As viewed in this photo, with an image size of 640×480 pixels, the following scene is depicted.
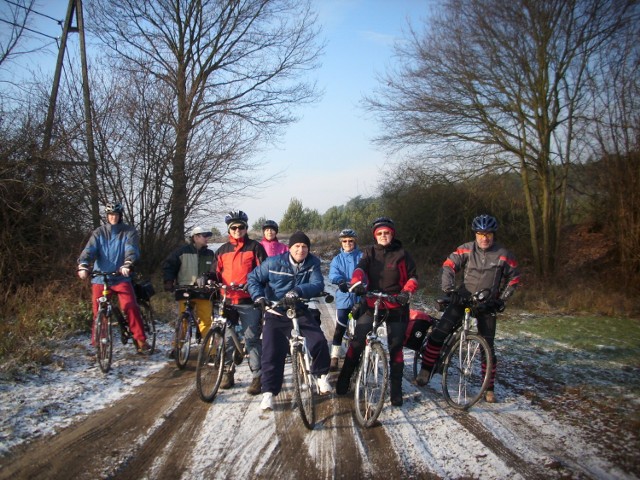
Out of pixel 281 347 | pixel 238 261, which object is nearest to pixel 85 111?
pixel 238 261

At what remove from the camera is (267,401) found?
14.6ft

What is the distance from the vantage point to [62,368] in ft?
18.3

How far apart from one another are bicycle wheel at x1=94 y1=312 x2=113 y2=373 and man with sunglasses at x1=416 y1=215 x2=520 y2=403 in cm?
390

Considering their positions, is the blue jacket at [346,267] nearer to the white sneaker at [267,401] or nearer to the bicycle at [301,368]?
the bicycle at [301,368]

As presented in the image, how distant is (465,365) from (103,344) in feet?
14.6

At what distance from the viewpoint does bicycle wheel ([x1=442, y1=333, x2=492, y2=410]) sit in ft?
14.7

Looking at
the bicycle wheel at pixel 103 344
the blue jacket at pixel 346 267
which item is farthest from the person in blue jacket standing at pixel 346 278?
the bicycle wheel at pixel 103 344

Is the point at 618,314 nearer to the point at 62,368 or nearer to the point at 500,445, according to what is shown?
the point at 500,445

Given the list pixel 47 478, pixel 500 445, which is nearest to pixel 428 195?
pixel 500 445

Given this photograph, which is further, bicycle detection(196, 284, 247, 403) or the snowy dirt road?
bicycle detection(196, 284, 247, 403)

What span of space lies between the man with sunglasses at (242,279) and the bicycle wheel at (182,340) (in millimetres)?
846

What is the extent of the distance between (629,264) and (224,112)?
11708 mm

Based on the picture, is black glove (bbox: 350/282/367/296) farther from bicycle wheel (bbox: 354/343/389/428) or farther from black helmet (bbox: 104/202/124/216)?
black helmet (bbox: 104/202/124/216)

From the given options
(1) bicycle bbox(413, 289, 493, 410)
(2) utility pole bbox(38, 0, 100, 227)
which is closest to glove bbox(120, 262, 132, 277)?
(2) utility pole bbox(38, 0, 100, 227)
